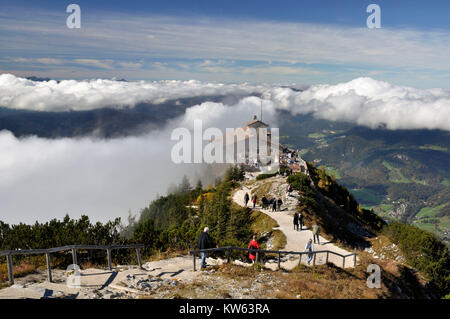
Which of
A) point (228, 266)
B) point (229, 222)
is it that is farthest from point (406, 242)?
point (228, 266)

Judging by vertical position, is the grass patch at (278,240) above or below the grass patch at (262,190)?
below

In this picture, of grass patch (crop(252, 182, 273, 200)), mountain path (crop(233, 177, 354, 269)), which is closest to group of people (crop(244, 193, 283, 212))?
mountain path (crop(233, 177, 354, 269))

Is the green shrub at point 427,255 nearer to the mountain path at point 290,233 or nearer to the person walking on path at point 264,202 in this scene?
the mountain path at point 290,233

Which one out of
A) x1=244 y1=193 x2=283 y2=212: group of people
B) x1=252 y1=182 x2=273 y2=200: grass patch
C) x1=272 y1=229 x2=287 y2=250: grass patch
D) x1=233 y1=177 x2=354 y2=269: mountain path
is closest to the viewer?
x1=233 y1=177 x2=354 y2=269: mountain path

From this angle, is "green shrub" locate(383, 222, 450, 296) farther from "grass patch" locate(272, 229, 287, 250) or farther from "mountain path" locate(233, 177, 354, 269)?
"grass patch" locate(272, 229, 287, 250)

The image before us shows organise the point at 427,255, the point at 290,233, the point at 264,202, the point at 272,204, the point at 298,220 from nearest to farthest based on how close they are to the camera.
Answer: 1. the point at 290,233
2. the point at 298,220
3. the point at 427,255
4. the point at 272,204
5. the point at 264,202

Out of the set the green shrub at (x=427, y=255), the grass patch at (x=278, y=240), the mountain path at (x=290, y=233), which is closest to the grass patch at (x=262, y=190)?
the mountain path at (x=290, y=233)

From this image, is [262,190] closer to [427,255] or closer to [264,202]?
[264,202]

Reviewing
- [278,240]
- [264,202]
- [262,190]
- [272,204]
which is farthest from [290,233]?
A: [262,190]

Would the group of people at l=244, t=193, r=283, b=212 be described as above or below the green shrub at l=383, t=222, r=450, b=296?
above

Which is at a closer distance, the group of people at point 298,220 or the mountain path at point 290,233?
the mountain path at point 290,233

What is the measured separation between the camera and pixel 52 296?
965 cm

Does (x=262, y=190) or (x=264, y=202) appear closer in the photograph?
(x=264, y=202)
